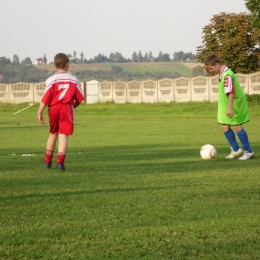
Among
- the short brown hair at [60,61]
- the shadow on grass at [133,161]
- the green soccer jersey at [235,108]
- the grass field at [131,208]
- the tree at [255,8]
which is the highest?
the tree at [255,8]

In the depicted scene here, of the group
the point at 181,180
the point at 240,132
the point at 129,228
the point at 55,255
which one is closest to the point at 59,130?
the point at 181,180

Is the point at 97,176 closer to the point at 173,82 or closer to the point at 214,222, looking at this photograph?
the point at 214,222

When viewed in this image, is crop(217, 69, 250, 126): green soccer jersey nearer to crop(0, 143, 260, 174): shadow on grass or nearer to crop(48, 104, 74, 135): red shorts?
crop(0, 143, 260, 174): shadow on grass

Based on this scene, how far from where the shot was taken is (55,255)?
Answer: 176 inches

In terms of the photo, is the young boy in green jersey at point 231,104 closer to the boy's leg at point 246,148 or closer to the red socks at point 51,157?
the boy's leg at point 246,148

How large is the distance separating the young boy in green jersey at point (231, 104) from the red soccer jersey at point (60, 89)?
250 centimetres

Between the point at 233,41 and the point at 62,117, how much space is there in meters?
56.0

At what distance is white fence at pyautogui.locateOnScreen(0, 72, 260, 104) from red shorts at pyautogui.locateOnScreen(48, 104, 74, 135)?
116 ft

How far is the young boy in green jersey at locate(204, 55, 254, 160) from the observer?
37.4 ft

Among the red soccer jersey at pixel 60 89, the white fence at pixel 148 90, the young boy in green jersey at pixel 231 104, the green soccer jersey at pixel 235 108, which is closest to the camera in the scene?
the red soccer jersey at pixel 60 89

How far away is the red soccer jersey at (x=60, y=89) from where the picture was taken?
9922 mm

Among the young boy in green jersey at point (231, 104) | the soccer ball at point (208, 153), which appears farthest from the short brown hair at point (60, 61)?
the soccer ball at point (208, 153)

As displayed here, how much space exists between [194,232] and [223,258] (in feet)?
2.56

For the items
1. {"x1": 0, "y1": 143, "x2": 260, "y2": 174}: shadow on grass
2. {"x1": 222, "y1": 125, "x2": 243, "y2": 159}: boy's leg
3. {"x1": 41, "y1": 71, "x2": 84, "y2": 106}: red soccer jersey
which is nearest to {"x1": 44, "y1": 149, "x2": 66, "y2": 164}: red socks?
{"x1": 0, "y1": 143, "x2": 260, "y2": 174}: shadow on grass
